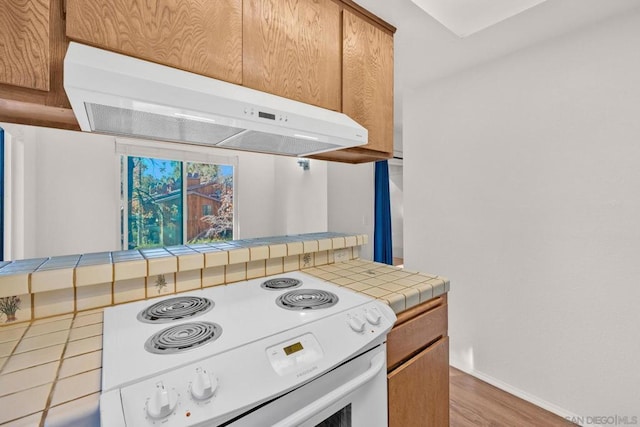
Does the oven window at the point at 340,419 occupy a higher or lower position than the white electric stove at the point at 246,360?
lower

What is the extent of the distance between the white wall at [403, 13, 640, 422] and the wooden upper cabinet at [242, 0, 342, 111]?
1288 mm

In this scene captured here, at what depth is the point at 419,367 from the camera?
110 centimetres

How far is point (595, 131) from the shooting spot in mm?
1506

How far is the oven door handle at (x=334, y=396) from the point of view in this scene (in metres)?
0.65

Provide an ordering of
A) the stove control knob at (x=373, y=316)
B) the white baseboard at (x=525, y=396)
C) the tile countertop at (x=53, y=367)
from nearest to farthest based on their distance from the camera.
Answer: the tile countertop at (x=53, y=367) → the stove control knob at (x=373, y=316) → the white baseboard at (x=525, y=396)

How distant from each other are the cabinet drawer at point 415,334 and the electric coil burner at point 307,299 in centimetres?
25

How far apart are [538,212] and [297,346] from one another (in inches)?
69.6

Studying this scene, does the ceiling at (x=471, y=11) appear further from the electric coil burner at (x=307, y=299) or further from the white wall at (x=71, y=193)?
the white wall at (x=71, y=193)

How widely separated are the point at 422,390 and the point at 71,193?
11.9 feet

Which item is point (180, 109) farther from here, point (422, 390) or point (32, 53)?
point (422, 390)

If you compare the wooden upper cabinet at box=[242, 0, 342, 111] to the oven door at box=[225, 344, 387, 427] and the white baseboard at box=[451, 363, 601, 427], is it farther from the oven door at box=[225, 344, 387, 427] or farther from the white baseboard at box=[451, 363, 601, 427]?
the white baseboard at box=[451, 363, 601, 427]

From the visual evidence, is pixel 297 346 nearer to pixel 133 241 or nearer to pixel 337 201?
pixel 337 201

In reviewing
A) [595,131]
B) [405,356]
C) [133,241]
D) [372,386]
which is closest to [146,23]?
[372,386]

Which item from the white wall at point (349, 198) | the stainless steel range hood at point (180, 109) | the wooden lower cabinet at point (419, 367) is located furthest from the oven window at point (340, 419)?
the white wall at point (349, 198)
